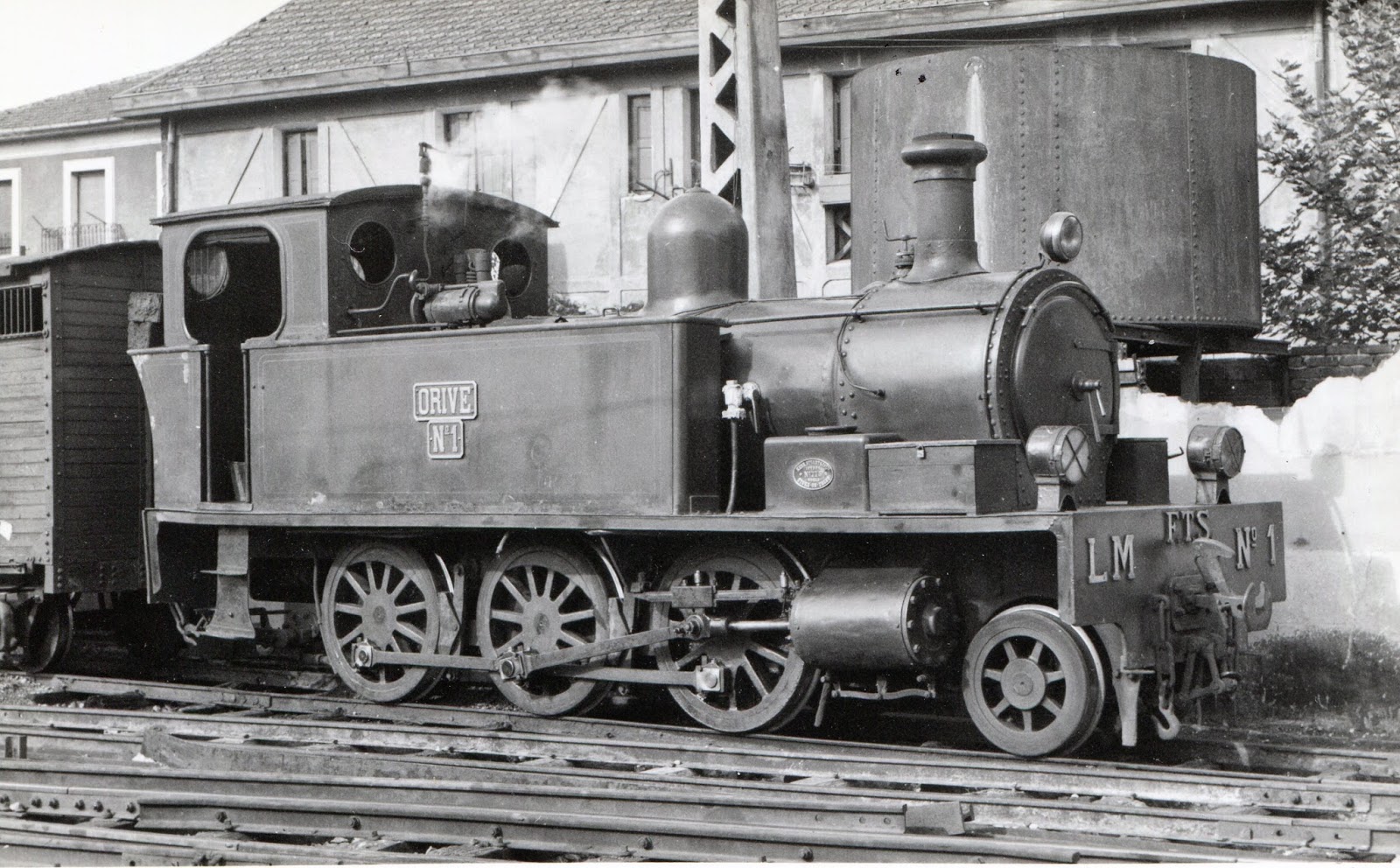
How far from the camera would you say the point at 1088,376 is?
7266 mm

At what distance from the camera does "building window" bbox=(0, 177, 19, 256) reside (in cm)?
1942

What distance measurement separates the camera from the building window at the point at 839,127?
15031 mm

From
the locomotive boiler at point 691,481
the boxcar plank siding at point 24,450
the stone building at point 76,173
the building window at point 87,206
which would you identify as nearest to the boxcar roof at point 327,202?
the locomotive boiler at point 691,481

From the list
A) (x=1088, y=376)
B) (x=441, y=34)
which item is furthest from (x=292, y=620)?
(x=441, y=34)

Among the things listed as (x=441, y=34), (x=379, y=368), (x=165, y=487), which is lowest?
(x=165, y=487)

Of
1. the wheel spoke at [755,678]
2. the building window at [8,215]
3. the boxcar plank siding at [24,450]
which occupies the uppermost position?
the building window at [8,215]

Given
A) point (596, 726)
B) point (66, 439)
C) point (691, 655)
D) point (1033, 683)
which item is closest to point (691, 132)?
point (66, 439)

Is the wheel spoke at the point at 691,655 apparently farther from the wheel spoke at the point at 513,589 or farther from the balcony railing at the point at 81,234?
the balcony railing at the point at 81,234

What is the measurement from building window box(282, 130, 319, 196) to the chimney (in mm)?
11298

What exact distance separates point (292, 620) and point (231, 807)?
3.37 metres

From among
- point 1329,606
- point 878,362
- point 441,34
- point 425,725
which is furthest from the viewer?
point 441,34

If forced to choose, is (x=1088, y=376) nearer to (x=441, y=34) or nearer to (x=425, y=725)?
(x=425, y=725)

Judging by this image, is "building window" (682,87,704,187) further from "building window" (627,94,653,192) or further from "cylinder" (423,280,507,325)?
"cylinder" (423,280,507,325)

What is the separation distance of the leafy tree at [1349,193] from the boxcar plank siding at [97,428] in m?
7.51
